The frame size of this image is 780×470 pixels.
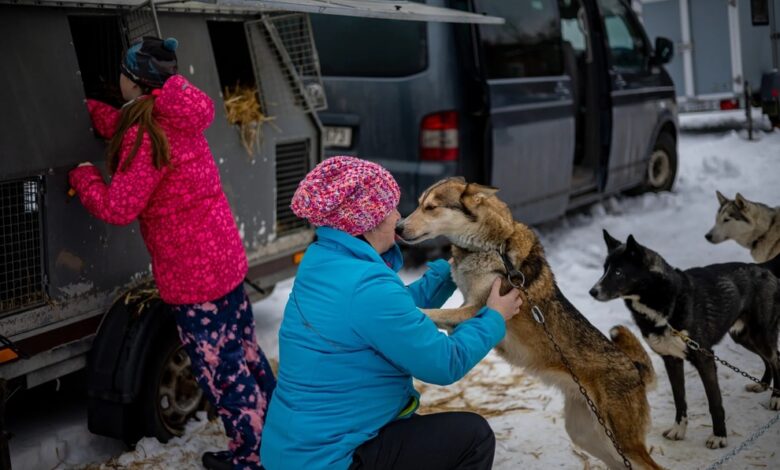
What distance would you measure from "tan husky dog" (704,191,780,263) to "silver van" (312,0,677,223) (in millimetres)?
1755

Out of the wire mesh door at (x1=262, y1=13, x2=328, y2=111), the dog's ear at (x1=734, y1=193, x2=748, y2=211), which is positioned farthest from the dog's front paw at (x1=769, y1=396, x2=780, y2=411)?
the wire mesh door at (x1=262, y1=13, x2=328, y2=111)

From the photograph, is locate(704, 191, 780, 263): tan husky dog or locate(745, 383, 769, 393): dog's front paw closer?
locate(745, 383, 769, 393): dog's front paw

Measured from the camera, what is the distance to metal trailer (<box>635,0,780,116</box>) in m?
7.50

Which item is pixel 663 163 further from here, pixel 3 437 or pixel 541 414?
pixel 3 437

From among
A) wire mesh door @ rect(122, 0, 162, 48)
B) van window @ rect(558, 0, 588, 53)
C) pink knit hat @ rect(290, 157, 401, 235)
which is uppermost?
wire mesh door @ rect(122, 0, 162, 48)

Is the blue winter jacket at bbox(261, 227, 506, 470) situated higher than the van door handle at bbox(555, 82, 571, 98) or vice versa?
the van door handle at bbox(555, 82, 571, 98)

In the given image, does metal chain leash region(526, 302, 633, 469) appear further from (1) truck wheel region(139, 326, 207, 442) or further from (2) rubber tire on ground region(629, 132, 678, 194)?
(2) rubber tire on ground region(629, 132, 678, 194)

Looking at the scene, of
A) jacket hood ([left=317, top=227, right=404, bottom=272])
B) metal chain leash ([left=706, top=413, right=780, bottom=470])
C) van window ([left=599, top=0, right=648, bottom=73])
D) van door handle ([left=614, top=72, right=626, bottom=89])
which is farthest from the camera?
van window ([left=599, top=0, right=648, bottom=73])

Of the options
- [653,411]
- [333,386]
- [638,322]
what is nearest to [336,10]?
[333,386]

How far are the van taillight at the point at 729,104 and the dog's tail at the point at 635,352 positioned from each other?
591 centimetres

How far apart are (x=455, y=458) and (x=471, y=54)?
15.1ft

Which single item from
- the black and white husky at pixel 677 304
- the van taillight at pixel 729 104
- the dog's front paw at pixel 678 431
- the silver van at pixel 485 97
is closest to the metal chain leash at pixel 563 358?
the black and white husky at pixel 677 304

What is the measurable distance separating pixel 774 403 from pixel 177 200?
3.35 m

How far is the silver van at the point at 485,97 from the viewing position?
679 centimetres
